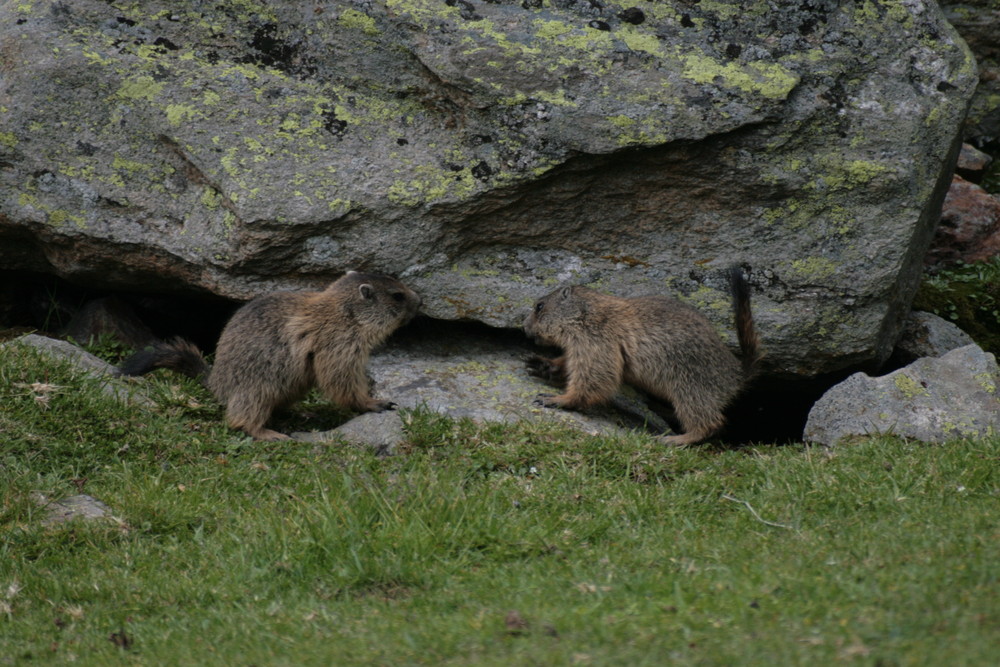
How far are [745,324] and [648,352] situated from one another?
3.01ft

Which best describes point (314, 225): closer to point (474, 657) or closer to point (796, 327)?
point (796, 327)

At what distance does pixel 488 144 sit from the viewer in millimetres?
9281

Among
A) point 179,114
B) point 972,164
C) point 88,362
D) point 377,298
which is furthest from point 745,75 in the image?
point 88,362

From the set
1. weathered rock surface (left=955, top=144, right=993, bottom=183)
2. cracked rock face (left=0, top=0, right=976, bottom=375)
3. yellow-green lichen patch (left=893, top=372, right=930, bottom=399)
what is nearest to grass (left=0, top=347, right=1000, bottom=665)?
yellow-green lichen patch (left=893, top=372, right=930, bottom=399)

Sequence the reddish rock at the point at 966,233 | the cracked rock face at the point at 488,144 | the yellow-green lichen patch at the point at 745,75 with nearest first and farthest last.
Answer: the yellow-green lichen patch at the point at 745,75 < the cracked rock face at the point at 488,144 < the reddish rock at the point at 966,233

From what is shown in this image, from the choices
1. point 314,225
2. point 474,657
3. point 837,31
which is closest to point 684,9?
point 837,31

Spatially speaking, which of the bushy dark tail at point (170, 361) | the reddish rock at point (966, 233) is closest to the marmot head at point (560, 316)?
the bushy dark tail at point (170, 361)

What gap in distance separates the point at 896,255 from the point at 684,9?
114 inches

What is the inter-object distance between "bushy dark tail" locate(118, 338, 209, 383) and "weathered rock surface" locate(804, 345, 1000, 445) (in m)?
5.32

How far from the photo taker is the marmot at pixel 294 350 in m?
8.92

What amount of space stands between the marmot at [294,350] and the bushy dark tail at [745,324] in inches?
111

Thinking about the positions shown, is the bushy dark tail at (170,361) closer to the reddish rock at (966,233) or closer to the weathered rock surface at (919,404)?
the weathered rock surface at (919,404)

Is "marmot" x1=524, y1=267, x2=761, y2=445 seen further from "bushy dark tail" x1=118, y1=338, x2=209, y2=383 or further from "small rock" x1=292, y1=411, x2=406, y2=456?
"bushy dark tail" x1=118, y1=338, x2=209, y2=383

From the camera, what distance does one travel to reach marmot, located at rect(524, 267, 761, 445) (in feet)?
30.6
